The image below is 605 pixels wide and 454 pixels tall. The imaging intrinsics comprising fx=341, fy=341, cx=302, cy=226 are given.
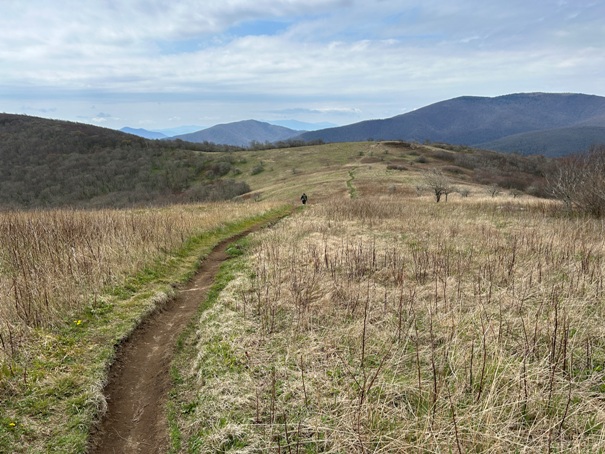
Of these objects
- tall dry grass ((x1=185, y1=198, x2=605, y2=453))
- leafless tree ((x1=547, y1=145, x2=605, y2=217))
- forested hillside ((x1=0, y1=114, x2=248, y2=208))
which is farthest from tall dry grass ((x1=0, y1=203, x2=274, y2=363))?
forested hillside ((x1=0, y1=114, x2=248, y2=208))

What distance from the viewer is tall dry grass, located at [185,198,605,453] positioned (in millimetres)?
3316

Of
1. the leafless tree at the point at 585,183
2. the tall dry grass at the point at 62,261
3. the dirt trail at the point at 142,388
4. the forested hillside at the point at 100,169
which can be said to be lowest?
the dirt trail at the point at 142,388

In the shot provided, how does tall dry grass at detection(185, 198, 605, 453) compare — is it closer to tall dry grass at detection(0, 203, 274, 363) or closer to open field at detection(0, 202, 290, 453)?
open field at detection(0, 202, 290, 453)

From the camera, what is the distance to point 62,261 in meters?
7.82

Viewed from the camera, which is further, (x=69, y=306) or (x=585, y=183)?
(x=585, y=183)

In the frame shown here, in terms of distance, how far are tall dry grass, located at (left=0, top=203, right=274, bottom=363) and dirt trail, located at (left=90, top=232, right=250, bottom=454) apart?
146 cm

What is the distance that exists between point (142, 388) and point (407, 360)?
12.4ft

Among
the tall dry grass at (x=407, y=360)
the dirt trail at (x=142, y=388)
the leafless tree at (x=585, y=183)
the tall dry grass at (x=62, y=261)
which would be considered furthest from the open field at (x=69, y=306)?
the leafless tree at (x=585, y=183)

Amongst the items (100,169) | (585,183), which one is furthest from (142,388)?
(100,169)

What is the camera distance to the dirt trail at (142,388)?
12.9 feet

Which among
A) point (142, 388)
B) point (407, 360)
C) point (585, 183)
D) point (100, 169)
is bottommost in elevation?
point (142, 388)

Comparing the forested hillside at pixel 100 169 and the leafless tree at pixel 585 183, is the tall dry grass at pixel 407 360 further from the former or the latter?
the forested hillside at pixel 100 169

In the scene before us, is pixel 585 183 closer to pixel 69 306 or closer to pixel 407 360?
pixel 407 360

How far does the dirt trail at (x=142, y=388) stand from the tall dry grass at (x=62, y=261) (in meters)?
1.46
